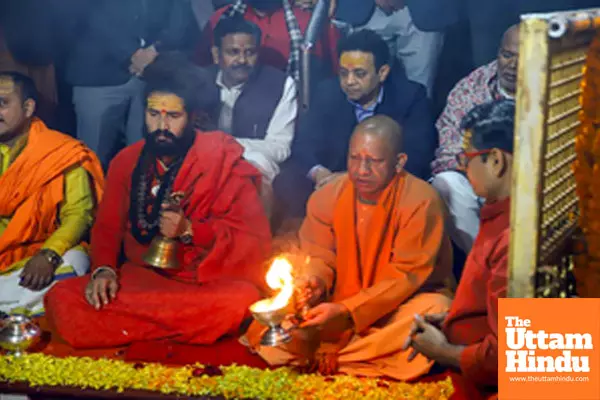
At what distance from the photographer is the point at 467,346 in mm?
5289

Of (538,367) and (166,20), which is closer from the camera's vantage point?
(538,367)

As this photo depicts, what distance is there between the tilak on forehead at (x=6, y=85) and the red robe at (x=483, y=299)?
3.16 meters

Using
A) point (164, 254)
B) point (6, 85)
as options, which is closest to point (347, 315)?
point (164, 254)

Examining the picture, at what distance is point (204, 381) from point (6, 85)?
7.70 feet

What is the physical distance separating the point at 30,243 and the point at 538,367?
3409mm

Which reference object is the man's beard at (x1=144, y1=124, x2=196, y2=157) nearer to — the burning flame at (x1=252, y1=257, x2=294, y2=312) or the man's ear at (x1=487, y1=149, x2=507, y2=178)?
the burning flame at (x1=252, y1=257, x2=294, y2=312)

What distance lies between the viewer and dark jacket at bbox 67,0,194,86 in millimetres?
5898

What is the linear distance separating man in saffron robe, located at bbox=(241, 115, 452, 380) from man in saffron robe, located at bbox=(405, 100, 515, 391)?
0.17 metres

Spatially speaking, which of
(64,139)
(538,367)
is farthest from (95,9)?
(538,367)

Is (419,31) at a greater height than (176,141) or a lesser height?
greater

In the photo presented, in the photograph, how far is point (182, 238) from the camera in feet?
19.8

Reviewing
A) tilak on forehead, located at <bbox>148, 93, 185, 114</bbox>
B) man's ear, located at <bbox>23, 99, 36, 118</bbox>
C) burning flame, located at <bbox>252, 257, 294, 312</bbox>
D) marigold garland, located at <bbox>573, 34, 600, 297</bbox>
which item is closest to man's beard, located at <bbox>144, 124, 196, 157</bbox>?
tilak on forehead, located at <bbox>148, 93, 185, 114</bbox>

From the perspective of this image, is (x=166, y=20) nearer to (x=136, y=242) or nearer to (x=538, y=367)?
(x=136, y=242)

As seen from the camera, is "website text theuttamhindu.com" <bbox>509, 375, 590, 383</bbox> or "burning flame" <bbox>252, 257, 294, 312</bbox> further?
"burning flame" <bbox>252, 257, 294, 312</bbox>
